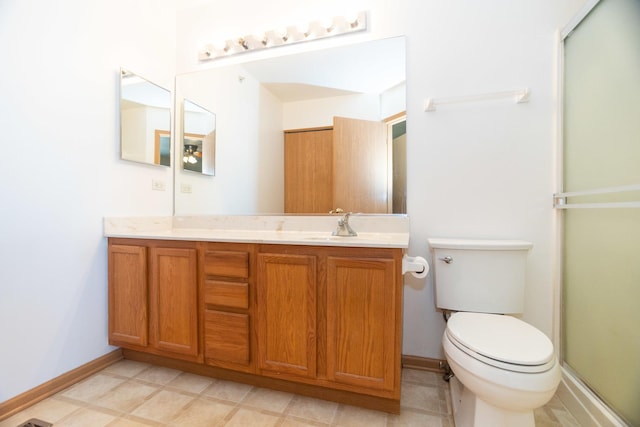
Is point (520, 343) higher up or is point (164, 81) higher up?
point (164, 81)

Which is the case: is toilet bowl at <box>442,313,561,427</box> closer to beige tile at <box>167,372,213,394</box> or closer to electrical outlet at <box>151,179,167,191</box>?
beige tile at <box>167,372,213,394</box>

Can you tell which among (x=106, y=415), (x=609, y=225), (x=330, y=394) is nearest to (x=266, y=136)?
(x=330, y=394)

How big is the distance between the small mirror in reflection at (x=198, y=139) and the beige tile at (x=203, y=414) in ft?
4.75

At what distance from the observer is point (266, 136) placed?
6.32 ft

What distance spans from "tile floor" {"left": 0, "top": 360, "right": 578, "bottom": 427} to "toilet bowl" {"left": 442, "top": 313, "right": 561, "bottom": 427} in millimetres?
275

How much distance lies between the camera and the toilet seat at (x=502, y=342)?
0.90m

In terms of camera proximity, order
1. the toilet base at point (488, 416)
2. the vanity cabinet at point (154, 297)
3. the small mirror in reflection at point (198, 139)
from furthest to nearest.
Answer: the small mirror in reflection at point (198, 139)
the vanity cabinet at point (154, 297)
the toilet base at point (488, 416)

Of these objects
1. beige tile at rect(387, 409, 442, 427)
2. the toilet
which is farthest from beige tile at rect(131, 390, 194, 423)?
the toilet

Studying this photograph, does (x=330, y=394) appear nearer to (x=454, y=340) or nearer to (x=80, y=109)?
(x=454, y=340)

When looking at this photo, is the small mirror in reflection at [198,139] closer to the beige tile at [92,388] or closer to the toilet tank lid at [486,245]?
the beige tile at [92,388]

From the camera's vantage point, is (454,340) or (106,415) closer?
(454,340)

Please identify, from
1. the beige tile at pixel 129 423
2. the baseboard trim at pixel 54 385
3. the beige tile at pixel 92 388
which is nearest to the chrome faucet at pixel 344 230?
the beige tile at pixel 129 423

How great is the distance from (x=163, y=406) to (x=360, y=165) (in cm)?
165

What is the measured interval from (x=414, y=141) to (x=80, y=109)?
1.90 meters
